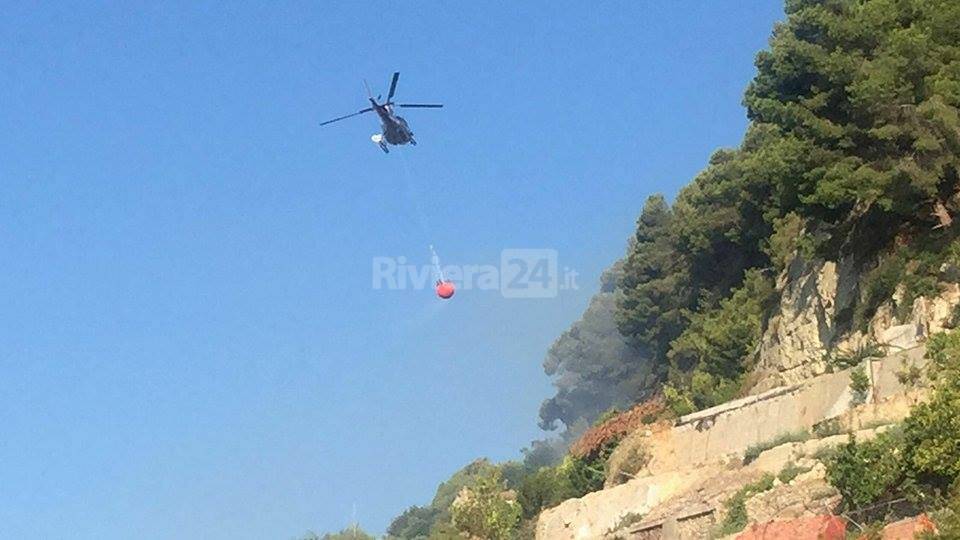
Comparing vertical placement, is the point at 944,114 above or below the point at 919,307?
above

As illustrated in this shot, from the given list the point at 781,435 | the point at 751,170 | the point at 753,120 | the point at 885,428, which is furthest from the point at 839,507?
the point at 753,120

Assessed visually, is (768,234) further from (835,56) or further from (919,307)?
(919,307)

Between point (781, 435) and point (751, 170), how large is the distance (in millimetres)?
12609

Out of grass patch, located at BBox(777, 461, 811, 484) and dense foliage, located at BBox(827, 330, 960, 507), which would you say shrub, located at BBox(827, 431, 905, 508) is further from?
grass patch, located at BBox(777, 461, 811, 484)

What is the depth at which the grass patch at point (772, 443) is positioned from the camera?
32.1 m

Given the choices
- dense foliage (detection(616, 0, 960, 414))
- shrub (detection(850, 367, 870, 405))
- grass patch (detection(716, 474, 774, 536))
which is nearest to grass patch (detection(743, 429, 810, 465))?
shrub (detection(850, 367, 870, 405))

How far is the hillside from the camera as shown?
28.1m

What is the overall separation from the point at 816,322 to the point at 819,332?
1.55ft

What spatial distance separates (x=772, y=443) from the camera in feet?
109

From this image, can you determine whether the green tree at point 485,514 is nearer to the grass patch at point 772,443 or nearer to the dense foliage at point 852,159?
the dense foliage at point 852,159

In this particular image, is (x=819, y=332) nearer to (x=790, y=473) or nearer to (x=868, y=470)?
(x=790, y=473)

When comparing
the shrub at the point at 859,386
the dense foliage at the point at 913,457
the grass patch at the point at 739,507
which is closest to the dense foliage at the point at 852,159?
the shrub at the point at 859,386

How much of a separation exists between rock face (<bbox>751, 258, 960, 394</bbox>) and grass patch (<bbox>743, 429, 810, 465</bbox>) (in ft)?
12.1

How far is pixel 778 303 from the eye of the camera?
46.4 m
